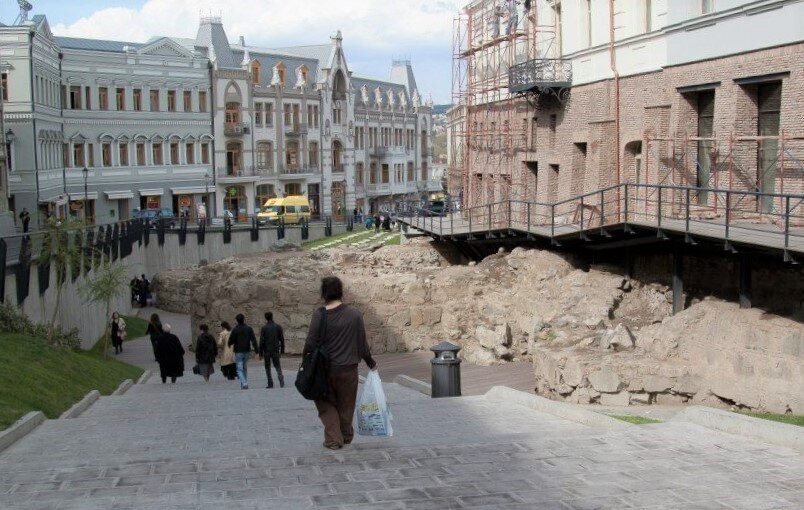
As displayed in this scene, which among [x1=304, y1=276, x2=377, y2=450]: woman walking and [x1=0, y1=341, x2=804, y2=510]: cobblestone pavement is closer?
[x1=0, y1=341, x2=804, y2=510]: cobblestone pavement

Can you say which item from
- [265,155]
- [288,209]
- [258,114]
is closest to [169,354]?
[288,209]

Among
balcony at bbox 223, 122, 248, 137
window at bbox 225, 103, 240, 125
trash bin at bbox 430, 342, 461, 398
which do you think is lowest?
trash bin at bbox 430, 342, 461, 398

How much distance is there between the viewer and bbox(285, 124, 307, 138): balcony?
71125 mm

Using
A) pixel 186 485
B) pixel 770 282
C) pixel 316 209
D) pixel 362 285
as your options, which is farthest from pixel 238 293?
pixel 316 209

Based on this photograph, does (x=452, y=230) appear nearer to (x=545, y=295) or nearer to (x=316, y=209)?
(x=545, y=295)

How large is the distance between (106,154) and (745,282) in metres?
46.0

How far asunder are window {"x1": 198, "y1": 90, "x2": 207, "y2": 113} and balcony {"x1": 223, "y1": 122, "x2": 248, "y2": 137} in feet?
6.03

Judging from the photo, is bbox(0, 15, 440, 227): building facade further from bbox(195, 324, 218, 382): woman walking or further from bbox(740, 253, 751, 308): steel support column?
bbox(740, 253, 751, 308): steel support column

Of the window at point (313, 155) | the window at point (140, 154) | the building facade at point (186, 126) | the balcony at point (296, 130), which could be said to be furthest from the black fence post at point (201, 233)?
the window at point (313, 155)

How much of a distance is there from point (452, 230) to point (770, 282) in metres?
15.5

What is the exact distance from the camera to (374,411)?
9602 mm

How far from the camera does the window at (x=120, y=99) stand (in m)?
58.3

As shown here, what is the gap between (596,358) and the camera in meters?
18.0

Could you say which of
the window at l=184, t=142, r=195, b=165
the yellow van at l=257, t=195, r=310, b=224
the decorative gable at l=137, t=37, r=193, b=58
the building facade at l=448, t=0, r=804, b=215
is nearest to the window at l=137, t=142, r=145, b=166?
the window at l=184, t=142, r=195, b=165
